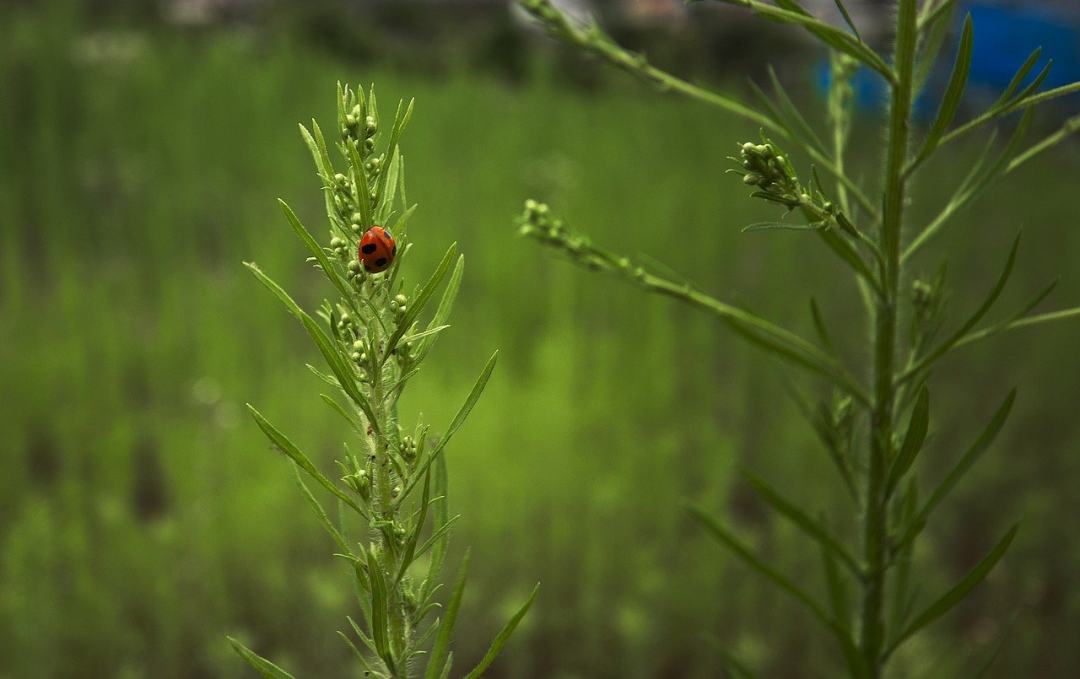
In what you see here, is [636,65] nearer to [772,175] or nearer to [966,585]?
[772,175]

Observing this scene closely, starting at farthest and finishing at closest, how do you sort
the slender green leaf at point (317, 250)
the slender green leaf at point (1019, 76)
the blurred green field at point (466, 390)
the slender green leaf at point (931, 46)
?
1. the blurred green field at point (466, 390)
2. the slender green leaf at point (931, 46)
3. the slender green leaf at point (1019, 76)
4. the slender green leaf at point (317, 250)

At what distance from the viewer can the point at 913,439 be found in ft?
1.71

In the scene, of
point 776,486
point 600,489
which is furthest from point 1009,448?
point 600,489

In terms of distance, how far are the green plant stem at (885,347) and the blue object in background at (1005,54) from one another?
428 cm

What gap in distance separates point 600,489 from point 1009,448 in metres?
1.11

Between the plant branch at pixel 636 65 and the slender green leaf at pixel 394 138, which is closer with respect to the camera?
the slender green leaf at pixel 394 138

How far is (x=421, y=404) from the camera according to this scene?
202 cm

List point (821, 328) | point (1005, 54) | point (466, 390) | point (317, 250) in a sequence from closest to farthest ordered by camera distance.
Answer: point (317, 250)
point (821, 328)
point (466, 390)
point (1005, 54)

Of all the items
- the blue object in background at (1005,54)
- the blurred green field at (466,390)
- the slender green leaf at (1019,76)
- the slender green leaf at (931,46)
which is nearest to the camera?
the slender green leaf at (1019,76)

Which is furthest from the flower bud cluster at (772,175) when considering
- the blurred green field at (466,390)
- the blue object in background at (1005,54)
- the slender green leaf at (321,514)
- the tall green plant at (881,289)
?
the blue object in background at (1005,54)

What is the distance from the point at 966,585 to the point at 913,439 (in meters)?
0.09

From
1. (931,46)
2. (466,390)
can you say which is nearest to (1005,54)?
(466,390)

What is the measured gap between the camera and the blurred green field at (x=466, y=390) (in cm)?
164

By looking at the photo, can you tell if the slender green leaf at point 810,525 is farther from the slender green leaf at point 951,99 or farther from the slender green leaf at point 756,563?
the slender green leaf at point 951,99
